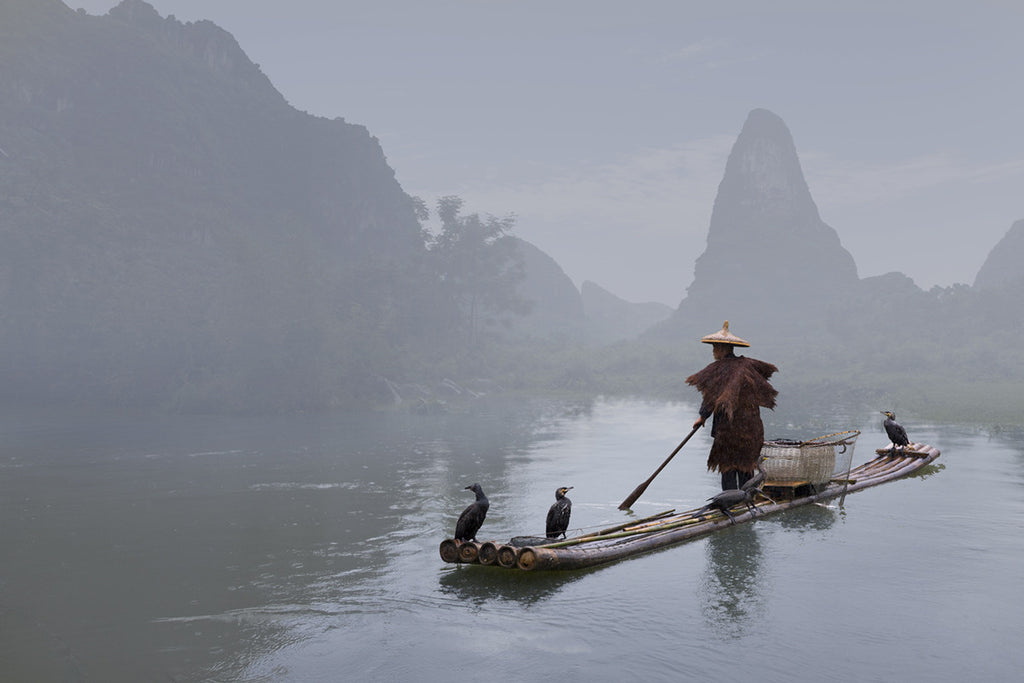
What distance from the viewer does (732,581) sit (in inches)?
371

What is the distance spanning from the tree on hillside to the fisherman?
6592 cm

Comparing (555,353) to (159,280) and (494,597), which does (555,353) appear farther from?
(494,597)

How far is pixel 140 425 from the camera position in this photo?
35.2 meters

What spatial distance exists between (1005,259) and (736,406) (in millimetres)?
129315

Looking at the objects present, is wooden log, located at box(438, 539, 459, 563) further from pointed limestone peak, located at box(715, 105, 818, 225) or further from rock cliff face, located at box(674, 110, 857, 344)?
pointed limestone peak, located at box(715, 105, 818, 225)

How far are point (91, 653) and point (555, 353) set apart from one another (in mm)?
74089

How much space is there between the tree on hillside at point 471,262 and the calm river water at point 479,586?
198 ft

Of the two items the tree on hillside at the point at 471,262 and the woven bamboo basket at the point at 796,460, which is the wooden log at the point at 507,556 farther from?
the tree on hillside at the point at 471,262

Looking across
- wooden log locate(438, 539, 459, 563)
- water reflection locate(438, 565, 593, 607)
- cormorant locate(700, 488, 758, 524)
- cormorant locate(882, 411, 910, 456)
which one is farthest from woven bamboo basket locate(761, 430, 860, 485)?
wooden log locate(438, 539, 459, 563)

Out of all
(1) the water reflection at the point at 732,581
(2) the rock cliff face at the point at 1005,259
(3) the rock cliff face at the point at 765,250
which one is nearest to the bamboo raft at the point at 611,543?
(1) the water reflection at the point at 732,581

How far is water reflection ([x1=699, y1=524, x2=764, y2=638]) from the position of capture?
8.13m

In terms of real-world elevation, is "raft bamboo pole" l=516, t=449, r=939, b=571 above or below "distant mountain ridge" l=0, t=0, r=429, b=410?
below

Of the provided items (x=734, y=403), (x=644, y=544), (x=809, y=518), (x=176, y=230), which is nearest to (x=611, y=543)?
(x=644, y=544)

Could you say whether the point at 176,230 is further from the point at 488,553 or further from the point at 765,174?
the point at 765,174
